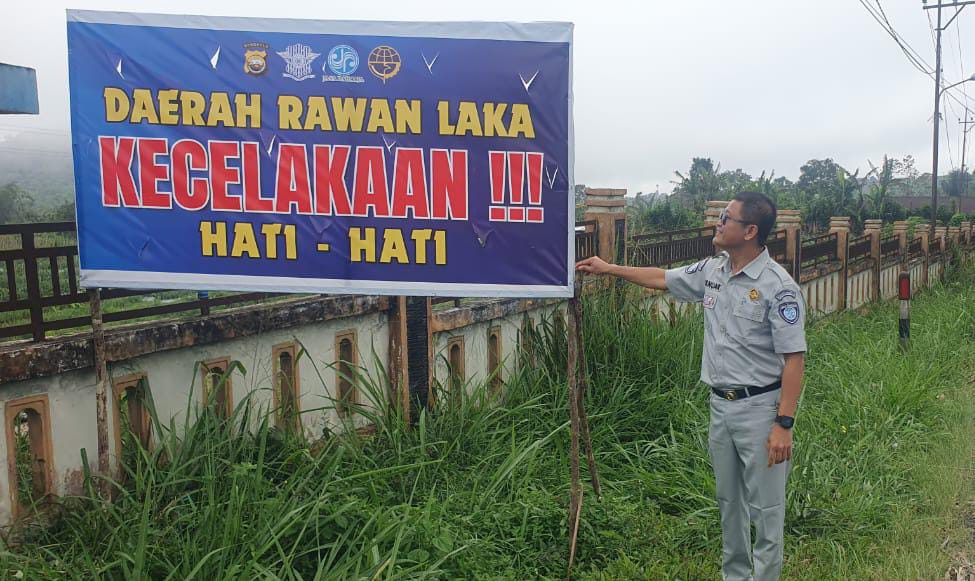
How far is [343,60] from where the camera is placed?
3777 millimetres

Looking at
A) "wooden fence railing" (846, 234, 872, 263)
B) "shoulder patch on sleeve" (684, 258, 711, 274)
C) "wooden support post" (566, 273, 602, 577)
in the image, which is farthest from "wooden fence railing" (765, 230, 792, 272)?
"wooden support post" (566, 273, 602, 577)

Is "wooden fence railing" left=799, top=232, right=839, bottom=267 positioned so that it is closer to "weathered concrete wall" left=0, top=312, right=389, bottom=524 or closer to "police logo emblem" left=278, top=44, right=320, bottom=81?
"weathered concrete wall" left=0, top=312, right=389, bottom=524

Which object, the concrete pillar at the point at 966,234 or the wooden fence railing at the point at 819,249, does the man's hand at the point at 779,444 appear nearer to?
the wooden fence railing at the point at 819,249

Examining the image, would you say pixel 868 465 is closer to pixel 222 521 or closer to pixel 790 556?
pixel 790 556

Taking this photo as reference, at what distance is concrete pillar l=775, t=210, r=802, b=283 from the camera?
11477mm

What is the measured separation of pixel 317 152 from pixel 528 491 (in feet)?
6.71

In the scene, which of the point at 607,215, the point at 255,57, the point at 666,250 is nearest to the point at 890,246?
the point at 666,250

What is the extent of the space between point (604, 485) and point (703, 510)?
607mm

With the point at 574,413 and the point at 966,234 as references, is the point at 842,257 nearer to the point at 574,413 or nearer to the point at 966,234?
the point at 574,413

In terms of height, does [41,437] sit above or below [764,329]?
below

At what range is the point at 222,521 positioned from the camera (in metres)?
3.28

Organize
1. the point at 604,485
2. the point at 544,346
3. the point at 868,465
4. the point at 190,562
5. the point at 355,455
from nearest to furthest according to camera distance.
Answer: the point at 190,562, the point at 355,455, the point at 604,485, the point at 868,465, the point at 544,346

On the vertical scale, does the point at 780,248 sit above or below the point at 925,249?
above

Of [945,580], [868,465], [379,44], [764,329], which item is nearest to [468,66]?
[379,44]
